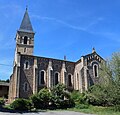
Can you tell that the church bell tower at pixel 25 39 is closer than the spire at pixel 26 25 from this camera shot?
Yes

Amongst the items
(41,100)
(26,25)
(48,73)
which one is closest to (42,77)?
(48,73)

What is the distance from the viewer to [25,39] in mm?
55469

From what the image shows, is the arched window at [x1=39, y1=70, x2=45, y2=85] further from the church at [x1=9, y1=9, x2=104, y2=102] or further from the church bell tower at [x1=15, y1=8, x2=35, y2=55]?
the church bell tower at [x1=15, y1=8, x2=35, y2=55]

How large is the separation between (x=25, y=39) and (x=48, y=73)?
14.4 m

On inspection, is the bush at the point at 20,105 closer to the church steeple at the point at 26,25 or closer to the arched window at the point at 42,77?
the arched window at the point at 42,77

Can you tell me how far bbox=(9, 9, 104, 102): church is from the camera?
4290 cm

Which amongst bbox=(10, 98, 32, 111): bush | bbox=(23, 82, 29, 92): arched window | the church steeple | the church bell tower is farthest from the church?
the church steeple

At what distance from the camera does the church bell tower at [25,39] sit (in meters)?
53.6

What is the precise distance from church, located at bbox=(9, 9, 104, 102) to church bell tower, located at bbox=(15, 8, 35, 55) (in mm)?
6490

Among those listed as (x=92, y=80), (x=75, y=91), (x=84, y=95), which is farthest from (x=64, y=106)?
(x=92, y=80)

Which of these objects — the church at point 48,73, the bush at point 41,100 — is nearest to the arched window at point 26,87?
the church at point 48,73

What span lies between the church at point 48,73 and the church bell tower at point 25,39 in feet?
21.3

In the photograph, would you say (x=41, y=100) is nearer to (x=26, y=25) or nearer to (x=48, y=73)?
(x=48, y=73)

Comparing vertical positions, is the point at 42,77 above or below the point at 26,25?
below
